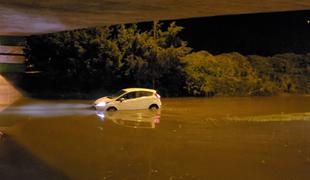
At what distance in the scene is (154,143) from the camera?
19.1 meters

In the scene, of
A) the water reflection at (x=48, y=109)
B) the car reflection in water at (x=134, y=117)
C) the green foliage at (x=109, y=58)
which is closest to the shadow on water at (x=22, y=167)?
the car reflection in water at (x=134, y=117)

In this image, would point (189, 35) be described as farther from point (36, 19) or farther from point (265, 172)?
point (265, 172)

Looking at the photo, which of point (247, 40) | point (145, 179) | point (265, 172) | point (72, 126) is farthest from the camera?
point (247, 40)

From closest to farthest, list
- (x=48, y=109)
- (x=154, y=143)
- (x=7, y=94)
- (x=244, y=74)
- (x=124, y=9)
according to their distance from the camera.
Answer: (x=124, y=9)
(x=154, y=143)
(x=48, y=109)
(x=7, y=94)
(x=244, y=74)

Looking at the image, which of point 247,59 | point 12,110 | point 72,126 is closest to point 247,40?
point 247,59

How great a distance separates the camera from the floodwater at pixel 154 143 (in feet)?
46.7

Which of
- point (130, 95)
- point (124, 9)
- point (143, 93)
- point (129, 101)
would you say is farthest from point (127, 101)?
point (124, 9)

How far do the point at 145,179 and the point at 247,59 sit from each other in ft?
119

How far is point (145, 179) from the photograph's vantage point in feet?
43.2

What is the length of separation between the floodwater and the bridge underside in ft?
14.7

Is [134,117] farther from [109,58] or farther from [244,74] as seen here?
[244,74]

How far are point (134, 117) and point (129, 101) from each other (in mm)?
3237

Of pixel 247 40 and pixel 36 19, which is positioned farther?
pixel 247 40

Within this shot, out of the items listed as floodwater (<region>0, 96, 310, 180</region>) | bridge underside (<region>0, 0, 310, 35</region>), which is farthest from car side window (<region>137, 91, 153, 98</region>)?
bridge underside (<region>0, 0, 310, 35</region>)
